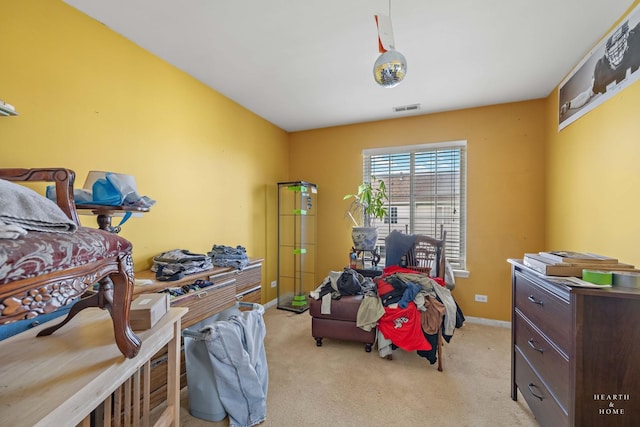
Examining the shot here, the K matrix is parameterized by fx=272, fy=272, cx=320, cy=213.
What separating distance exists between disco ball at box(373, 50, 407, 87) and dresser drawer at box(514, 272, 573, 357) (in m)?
1.40

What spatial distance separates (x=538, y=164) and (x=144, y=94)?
4.00m

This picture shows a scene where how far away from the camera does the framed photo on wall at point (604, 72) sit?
1.72m

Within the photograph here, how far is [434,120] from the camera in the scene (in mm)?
3492

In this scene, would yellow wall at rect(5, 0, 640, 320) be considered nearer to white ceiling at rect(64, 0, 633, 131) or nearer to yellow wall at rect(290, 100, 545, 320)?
yellow wall at rect(290, 100, 545, 320)

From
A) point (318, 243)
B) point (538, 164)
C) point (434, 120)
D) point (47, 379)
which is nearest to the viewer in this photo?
point (47, 379)

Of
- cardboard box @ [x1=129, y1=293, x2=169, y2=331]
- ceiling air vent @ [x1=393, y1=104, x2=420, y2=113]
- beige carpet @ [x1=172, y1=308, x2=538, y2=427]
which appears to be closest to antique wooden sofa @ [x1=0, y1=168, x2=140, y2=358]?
cardboard box @ [x1=129, y1=293, x2=169, y2=331]

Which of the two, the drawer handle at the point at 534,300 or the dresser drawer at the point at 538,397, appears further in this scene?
the drawer handle at the point at 534,300

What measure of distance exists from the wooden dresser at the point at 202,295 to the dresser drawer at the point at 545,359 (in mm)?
2103

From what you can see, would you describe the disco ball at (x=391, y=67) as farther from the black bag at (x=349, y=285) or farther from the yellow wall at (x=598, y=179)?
the black bag at (x=349, y=285)

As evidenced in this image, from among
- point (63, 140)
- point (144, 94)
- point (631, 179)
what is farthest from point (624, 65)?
point (63, 140)

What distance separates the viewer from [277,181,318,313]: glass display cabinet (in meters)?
3.84

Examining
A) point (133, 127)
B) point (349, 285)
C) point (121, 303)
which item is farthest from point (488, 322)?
point (133, 127)

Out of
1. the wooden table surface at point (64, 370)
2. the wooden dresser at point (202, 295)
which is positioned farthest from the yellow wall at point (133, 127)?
the wooden table surface at point (64, 370)

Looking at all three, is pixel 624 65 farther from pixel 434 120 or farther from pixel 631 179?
pixel 434 120
